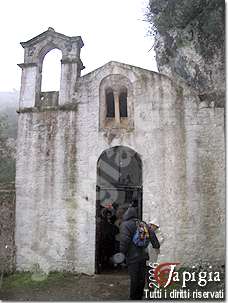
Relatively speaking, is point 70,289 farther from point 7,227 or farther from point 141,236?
point 7,227

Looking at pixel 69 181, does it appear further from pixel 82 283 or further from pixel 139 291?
pixel 139 291

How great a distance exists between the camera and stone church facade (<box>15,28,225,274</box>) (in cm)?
1030

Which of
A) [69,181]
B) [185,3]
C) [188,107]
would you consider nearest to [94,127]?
[69,181]

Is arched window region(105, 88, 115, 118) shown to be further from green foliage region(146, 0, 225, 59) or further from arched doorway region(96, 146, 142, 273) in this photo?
green foliage region(146, 0, 225, 59)

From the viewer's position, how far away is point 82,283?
9.53 m

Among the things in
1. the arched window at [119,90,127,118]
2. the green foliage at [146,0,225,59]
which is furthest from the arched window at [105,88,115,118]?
the green foliage at [146,0,225,59]

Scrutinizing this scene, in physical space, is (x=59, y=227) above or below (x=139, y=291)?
above

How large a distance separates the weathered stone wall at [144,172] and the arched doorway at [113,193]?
84 centimetres

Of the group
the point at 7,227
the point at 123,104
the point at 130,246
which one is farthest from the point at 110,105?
the point at 130,246

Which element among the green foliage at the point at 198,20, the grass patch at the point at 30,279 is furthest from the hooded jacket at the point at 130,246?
the green foliage at the point at 198,20

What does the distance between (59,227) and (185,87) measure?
20.3 ft

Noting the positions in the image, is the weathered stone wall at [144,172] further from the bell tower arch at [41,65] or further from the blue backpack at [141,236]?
the blue backpack at [141,236]

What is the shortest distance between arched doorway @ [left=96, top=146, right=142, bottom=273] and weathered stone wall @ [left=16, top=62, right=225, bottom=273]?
0.84 meters

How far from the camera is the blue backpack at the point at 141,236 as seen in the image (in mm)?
7273
